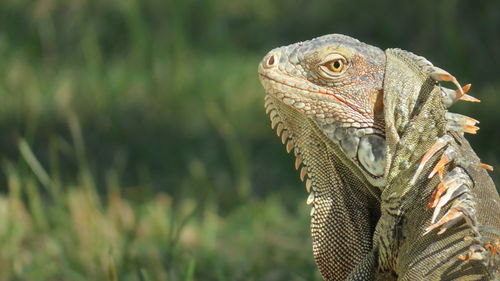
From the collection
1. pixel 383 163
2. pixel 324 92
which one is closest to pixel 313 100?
pixel 324 92

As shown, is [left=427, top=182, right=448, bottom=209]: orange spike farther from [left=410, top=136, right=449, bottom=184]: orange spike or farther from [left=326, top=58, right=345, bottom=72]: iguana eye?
[left=326, top=58, right=345, bottom=72]: iguana eye

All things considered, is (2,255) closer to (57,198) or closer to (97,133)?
(57,198)

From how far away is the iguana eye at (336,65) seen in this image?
277cm

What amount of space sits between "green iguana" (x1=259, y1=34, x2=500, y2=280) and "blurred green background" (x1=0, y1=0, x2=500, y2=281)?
94cm

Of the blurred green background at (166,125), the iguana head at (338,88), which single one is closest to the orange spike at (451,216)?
the iguana head at (338,88)

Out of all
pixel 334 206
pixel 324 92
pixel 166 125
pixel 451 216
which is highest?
pixel 324 92

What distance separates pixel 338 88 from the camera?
2.78m

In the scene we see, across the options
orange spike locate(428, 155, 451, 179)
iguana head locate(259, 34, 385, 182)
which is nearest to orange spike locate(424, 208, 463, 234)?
orange spike locate(428, 155, 451, 179)

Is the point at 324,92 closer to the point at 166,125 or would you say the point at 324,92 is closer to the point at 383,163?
the point at 383,163

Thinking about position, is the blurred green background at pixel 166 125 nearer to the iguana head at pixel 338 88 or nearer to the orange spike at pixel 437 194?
the iguana head at pixel 338 88

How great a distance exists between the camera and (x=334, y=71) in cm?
278

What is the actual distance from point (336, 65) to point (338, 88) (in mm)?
65

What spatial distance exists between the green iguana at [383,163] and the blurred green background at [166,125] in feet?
3.08

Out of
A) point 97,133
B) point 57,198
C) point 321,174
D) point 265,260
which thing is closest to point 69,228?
point 57,198
